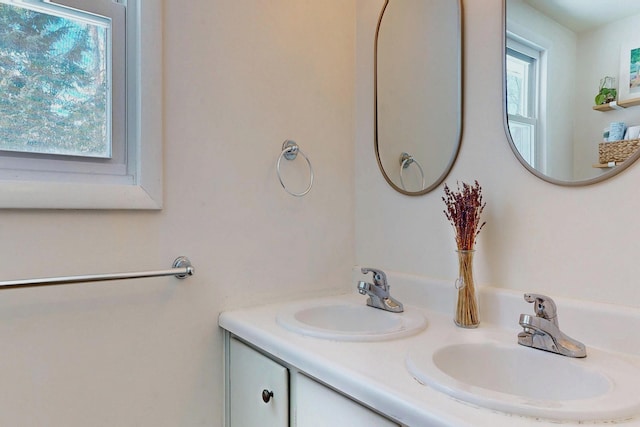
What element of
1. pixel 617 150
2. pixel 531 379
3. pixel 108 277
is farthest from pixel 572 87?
pixel 108 277

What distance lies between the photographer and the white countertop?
610 millimetres

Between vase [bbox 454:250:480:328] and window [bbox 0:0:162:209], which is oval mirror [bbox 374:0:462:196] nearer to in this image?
vase [bbox 454:250:480:328]

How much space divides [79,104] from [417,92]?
98 cm

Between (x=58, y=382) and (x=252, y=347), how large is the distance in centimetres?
→ 47

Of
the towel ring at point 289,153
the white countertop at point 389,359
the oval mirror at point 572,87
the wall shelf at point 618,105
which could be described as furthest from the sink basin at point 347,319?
the wall shelf at point 618,105

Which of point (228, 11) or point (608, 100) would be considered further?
point (228, 11)

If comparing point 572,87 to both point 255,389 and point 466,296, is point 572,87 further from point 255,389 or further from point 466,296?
point 255,389

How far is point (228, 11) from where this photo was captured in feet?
4.17

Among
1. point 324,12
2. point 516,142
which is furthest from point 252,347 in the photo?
point 324,12

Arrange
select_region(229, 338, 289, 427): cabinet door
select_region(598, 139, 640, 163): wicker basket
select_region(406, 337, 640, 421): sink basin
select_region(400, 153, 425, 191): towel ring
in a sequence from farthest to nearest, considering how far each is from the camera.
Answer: select_region(400, 153, 425, 191): towel ring → select_region(229, 338, 289, 427): cabinet door → select_region(598, 139, 640, 163): wicker basket → select_region(406, 337, 640, 421): sink basin

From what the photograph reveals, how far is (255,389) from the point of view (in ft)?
3.54

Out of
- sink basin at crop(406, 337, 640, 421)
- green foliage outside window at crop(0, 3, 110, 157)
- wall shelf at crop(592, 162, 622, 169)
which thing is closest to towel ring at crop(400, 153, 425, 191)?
wall shelf at crop(592, 162, 622, 169)

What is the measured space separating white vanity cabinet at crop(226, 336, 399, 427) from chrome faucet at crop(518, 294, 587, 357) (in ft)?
1.28

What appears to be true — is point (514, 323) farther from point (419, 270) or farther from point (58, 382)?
point (58, 382)
